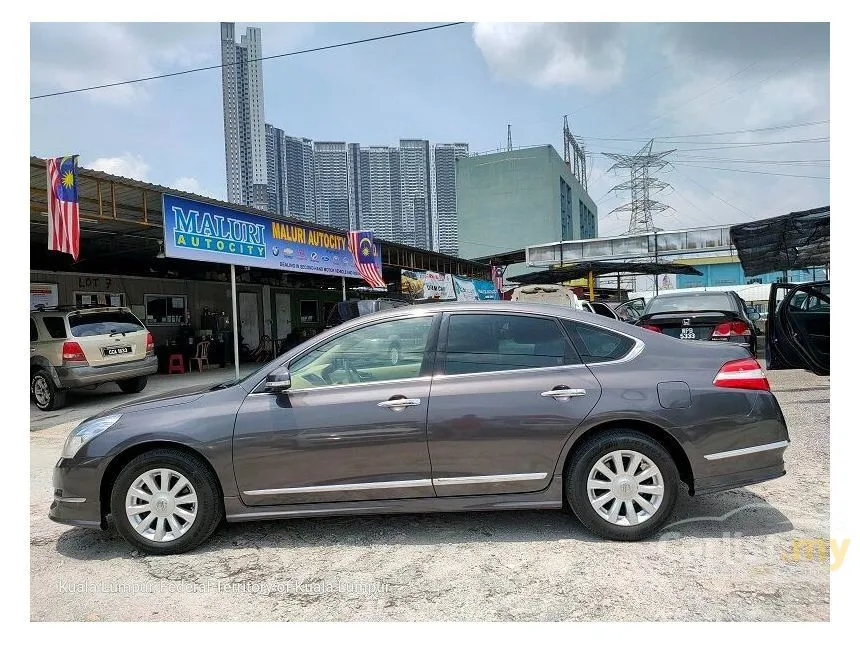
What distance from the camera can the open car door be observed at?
811 cm

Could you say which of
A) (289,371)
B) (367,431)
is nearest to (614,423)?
(367,431)

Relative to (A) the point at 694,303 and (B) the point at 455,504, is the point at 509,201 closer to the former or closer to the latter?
(A) the point at 694,303

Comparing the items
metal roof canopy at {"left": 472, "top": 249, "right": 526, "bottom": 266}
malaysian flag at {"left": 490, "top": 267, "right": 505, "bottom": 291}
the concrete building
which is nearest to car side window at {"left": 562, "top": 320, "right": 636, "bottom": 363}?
malaysian flag at {"left": 490, "top": 267, "right": 505, "bottom": 291}

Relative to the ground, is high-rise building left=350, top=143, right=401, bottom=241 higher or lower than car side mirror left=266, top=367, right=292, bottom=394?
higher

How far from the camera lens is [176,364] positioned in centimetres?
1480

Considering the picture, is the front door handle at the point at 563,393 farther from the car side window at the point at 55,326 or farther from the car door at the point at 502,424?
the car side window at the point at 55,326

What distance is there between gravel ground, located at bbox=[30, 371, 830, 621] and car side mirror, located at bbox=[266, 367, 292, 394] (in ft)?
3.44

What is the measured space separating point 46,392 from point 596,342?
31.5ft

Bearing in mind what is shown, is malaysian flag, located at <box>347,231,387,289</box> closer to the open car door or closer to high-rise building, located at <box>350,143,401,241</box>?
the open car door

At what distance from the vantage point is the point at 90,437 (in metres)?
3.66

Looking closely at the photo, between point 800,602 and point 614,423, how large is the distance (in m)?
1.29

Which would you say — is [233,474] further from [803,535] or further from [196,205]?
[196,205]

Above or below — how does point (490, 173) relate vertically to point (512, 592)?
above
